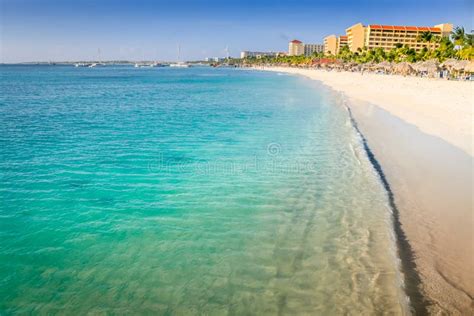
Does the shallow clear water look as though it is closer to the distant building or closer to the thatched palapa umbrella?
the thatched palapa umbrella

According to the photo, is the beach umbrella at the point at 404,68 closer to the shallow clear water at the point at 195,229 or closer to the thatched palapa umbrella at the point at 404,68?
the thatched palapa umbrella at the point at 404,68

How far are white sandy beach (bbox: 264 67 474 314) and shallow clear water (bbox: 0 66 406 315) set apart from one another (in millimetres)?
504

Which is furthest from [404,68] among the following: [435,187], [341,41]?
[341,41]

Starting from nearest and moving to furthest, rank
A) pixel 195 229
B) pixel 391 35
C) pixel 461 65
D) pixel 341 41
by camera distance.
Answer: pixel 195 229
pixel 461 65
pixel 391 35
pixel 341 41

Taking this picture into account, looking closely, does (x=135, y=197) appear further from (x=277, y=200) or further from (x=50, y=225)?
(x=277, y=200)

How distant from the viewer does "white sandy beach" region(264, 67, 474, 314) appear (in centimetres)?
512

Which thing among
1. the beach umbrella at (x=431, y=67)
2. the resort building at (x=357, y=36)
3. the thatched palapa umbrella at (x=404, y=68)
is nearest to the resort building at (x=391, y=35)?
the resort building at (x=357, y=36)

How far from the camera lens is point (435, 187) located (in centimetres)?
898

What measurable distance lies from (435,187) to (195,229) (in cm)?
626

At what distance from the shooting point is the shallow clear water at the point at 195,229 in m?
4.98

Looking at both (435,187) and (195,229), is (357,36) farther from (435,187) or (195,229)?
(195,229)

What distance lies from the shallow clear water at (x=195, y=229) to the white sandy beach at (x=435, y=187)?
1.65ft

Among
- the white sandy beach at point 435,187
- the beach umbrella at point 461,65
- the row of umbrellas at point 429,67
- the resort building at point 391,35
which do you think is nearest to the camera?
the white sandy beach at point 435,187

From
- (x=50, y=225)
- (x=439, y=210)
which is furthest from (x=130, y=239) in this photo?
(x=439, y=210)
